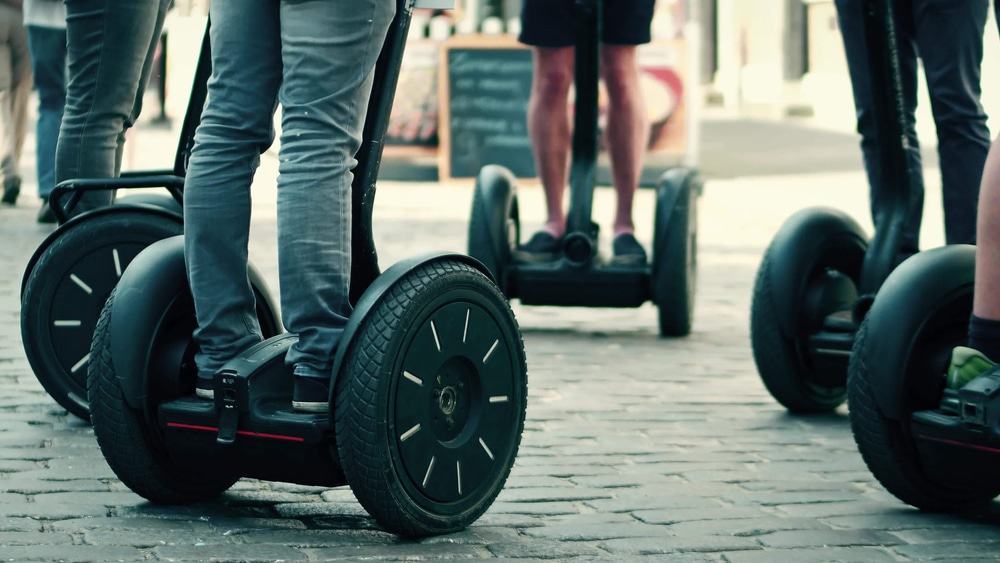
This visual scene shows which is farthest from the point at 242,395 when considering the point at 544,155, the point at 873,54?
the point at 544,155

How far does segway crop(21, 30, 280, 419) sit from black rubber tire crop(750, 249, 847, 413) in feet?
4.75

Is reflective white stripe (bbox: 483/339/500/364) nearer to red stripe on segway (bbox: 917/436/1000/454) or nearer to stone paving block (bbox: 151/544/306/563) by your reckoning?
stone paving block (bbox: 151/544/306/563)

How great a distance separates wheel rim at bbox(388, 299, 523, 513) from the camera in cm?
300

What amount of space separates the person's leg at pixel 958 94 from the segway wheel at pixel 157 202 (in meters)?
1.76

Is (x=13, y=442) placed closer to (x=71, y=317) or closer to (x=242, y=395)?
(x=71, y=317)

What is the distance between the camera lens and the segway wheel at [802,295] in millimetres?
4305

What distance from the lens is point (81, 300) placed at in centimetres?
395

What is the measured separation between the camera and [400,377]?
298cm

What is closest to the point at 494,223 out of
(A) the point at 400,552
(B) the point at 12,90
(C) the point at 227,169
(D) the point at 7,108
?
(C) the point at 227,169

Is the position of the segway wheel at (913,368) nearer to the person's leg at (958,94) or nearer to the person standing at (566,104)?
the person's leg at (958,94)

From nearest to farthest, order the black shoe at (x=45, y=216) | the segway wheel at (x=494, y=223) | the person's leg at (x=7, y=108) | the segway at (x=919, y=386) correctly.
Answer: the segway at (x=919, y=386) → the segway wheel at (x=494, y=223) → the black shoe at (x=45, y=216) → the person's leg at (x=7, y=108)

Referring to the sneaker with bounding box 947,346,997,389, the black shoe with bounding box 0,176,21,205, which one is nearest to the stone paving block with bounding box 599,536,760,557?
the sneaker with bounding box 947,346,997,389

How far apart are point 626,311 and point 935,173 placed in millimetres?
6255

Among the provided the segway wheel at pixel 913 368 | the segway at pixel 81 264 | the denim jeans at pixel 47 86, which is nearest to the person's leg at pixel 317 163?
the segway at pixel 81 264
